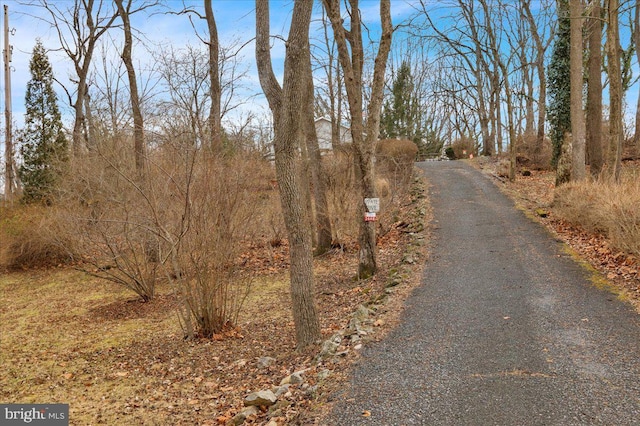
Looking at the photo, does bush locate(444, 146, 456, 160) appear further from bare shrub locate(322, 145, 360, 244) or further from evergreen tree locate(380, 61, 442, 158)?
bare shrub locate(322, 145, 360, 244)

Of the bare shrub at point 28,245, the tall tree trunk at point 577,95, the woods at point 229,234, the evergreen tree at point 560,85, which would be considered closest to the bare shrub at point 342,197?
the woods at point 229,234

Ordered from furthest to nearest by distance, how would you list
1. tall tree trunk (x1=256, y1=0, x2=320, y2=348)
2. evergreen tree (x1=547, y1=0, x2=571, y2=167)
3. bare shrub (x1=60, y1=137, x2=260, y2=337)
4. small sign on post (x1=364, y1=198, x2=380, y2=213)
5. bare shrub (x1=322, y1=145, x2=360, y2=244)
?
evergreen tree (x1=547, y1=0, x2=571, y2=167), bare shrub (x1=322, y1=145, x2=360, y2=244), small sign on post (x1=364, y1=198, x2=380, y2=213), bare shrub (x1=60, y1=137, x2=260, y2=337), tall tree trunk (x1=256, y1=0, x2=320, y2=348)

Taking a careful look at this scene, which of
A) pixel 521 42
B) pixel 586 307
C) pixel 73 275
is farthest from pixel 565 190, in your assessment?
pixel 521 42

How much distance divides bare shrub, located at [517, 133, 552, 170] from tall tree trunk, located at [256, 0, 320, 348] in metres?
18.6

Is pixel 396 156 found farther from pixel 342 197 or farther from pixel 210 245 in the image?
pixel 210 245

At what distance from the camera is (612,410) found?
3.84 metres

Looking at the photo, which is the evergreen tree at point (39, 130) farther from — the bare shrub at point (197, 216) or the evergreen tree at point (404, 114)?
the evergreen tree at point (404, 114)

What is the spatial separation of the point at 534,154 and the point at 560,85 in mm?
4584

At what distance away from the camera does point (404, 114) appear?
1391 inches

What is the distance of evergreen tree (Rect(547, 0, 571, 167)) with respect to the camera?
1792 centimetres

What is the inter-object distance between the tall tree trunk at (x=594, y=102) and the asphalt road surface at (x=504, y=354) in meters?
8.05

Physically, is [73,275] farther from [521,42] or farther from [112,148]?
[521,42]

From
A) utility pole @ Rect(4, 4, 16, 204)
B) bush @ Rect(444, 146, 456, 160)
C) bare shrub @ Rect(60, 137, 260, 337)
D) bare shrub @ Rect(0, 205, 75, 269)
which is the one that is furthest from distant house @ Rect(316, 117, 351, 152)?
utility pole @ Rect(4, 4, 16, 204)

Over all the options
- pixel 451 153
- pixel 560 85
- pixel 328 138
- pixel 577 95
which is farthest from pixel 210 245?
pixel 451 153
